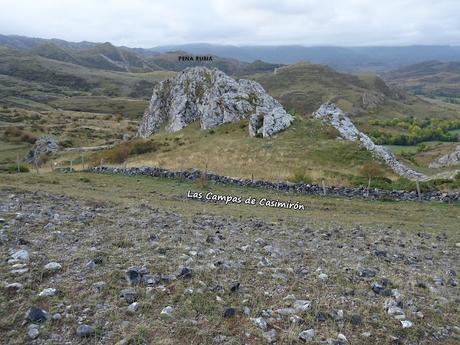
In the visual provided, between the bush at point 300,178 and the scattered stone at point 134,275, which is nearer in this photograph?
the scattered stone at point 134,275

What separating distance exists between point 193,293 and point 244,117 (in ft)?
197

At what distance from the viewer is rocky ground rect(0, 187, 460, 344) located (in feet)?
31.4

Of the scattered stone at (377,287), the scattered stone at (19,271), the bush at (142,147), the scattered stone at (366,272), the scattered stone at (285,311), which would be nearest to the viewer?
Answer: the scattered stone at (285,311)

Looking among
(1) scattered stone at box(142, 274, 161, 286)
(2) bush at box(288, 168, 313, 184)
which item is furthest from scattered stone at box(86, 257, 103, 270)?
(2) bush at box(288, 168, 313, 184)

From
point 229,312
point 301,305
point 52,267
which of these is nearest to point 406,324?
point 301,305

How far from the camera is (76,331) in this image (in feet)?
30.3

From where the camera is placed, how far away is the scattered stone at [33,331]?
29.5ft

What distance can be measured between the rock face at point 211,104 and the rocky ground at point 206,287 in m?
43.0

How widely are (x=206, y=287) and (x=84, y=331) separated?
3330mm

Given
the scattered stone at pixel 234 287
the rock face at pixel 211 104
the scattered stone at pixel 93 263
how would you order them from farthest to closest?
the rock face at pixel 211 104 < the scattered stone at pixel 93 263 < the scattered stone at pixel 234 287

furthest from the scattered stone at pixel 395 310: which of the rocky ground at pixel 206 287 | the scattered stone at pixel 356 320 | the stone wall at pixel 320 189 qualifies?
the stone wall at pixel 320 189

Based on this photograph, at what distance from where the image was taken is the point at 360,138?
5459 cm

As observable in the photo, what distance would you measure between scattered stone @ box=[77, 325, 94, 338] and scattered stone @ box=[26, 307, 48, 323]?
2.94 feet

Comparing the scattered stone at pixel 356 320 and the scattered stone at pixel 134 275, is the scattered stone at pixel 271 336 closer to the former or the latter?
the scattered stone at pixel 356 320
